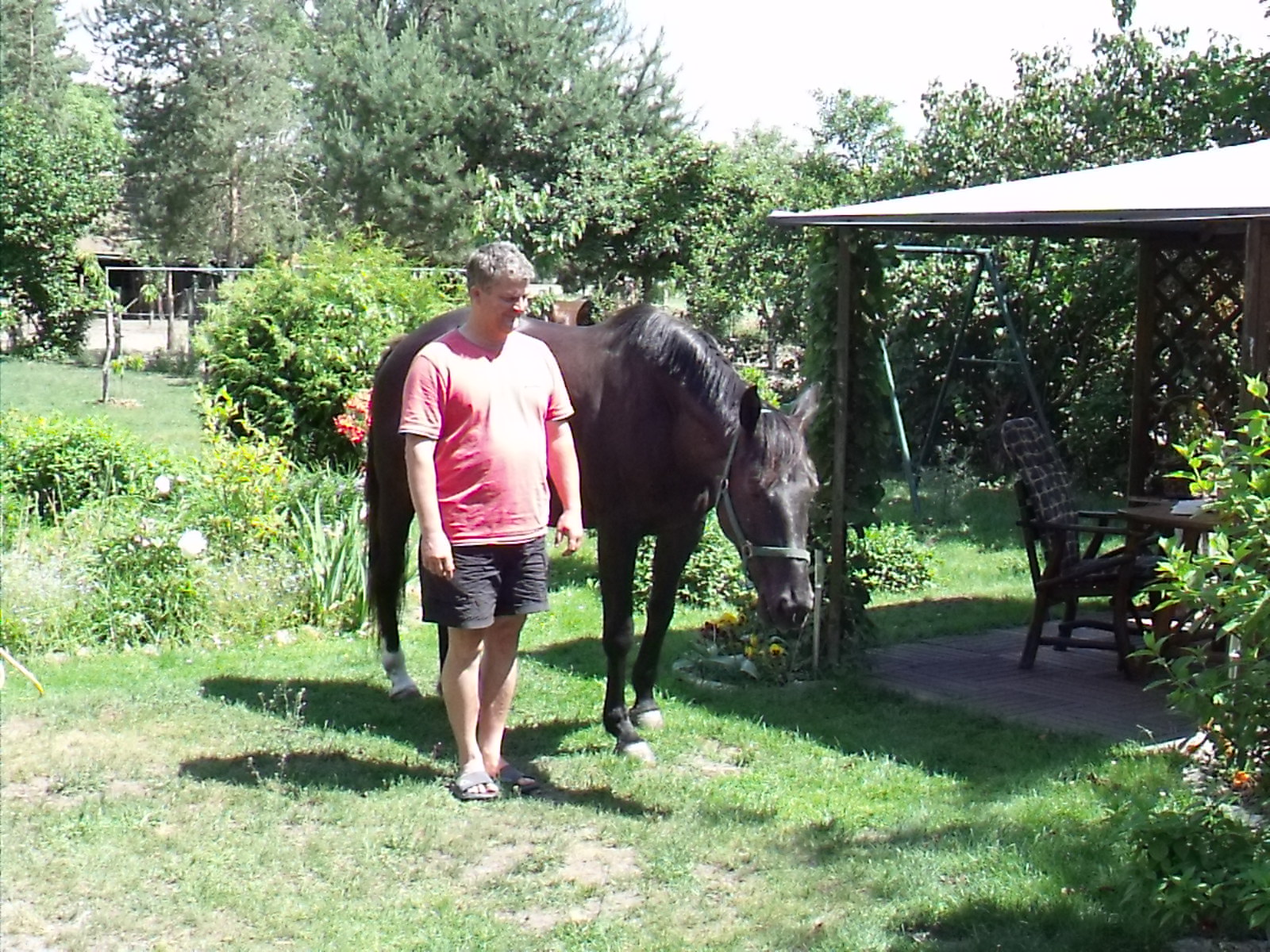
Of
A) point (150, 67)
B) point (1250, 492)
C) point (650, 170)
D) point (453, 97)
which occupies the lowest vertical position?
point (1250, 492)

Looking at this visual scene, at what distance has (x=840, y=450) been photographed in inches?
271

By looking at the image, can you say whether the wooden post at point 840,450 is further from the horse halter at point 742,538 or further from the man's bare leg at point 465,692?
the man's bare leg at point 465,692

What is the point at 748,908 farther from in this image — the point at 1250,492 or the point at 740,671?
the point at 740,671

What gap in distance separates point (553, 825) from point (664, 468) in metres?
1.54

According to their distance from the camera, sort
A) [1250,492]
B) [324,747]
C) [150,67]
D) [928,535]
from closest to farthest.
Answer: [1250,492] → [324,747] → [928,535] → [150,67]

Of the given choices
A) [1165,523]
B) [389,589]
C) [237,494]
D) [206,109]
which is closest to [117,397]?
[237,494]

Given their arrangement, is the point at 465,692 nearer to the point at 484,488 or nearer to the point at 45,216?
the point at 484,488

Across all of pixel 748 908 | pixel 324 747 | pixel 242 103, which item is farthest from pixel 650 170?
pixel 242 103

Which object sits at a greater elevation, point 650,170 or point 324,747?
point 650,170

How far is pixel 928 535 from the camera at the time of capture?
36.1 feet

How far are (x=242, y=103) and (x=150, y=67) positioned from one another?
111 inches

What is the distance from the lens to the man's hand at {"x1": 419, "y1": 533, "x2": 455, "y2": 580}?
4637mm

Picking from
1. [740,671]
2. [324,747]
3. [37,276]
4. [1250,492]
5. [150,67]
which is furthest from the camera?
[150,67]

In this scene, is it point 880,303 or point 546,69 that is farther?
point 546,69
